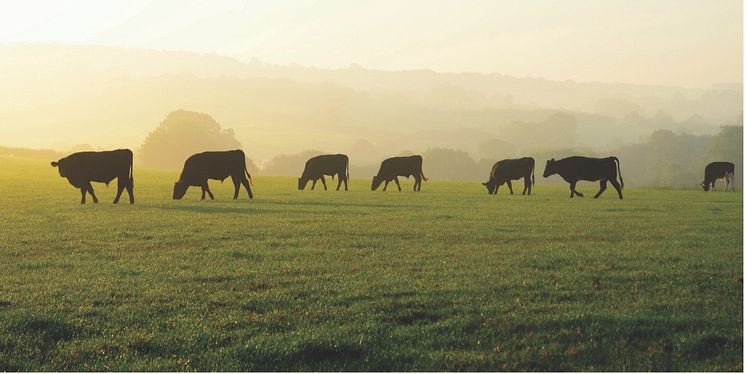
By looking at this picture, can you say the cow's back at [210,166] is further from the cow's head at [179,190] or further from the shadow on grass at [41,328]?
the shadow on grass at [41,328]

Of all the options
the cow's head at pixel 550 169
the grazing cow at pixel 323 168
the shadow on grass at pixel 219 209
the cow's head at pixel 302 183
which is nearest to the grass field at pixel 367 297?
the shadow on grass at pixel 219 209

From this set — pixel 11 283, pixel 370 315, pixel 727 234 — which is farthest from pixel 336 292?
pixel 727 234

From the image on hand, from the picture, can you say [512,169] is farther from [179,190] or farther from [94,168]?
[94,168]

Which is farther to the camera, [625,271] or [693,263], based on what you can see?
[693,263]

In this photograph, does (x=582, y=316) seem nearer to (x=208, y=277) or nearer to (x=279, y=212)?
(x=208, y=277)

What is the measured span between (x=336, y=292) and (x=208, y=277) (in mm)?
2772

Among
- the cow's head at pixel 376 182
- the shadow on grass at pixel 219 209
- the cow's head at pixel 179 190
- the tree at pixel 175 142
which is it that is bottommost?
the shadow on grass at pixel 219 209

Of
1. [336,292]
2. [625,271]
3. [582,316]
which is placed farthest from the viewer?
[625,271]

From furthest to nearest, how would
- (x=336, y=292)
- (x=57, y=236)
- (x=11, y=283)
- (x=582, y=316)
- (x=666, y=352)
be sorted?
1. (x=57, y=236)
2. (x=11, y=283)
3. (x=336, y=292)
4. (x=582, y=316)
5. (x=666, y=352)

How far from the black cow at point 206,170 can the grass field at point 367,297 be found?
43.7 ft

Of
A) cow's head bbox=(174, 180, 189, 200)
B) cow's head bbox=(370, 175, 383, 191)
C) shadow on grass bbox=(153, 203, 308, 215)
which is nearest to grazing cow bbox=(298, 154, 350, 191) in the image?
cow's head bbox=(370, 175, 383, 191)

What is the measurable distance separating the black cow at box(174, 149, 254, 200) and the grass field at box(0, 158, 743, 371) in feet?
43.7

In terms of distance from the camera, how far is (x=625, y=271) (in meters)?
13.7

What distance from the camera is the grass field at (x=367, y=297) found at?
28.1 feet
